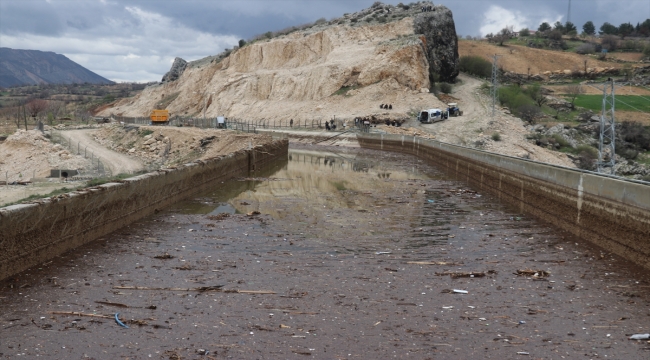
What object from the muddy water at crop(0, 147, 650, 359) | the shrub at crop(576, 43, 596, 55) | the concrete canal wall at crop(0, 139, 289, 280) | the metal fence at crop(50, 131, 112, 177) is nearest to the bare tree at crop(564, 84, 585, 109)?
the shrub at crop(576, 43, 596, 55)

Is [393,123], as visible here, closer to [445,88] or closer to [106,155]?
[445,88]

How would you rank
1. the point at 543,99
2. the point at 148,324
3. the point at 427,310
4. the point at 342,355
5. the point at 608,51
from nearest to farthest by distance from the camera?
the point at 342,355 < the point at 148,324 < the point at 427,310 < the point at 543,99 < the point at 608,51

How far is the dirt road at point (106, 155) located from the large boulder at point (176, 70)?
41.4m

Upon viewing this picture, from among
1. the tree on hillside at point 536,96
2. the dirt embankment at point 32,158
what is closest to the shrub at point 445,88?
the tree on hillside at point 536,96

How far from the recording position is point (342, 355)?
804cm

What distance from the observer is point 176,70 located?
115 meters

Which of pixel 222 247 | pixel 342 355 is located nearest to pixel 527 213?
pixel 222 247

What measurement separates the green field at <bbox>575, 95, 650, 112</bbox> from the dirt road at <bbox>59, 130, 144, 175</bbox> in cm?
5505

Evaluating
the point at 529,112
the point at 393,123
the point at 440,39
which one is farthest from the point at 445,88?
the point at 393,123

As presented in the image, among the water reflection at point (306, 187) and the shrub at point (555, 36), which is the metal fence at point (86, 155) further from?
the shrub at point (555, 36)

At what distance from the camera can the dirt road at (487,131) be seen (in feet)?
164

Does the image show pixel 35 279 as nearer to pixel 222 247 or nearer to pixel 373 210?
pixel 222 247

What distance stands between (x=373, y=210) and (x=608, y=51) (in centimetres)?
13429

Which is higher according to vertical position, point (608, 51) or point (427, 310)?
point (608, 51)
